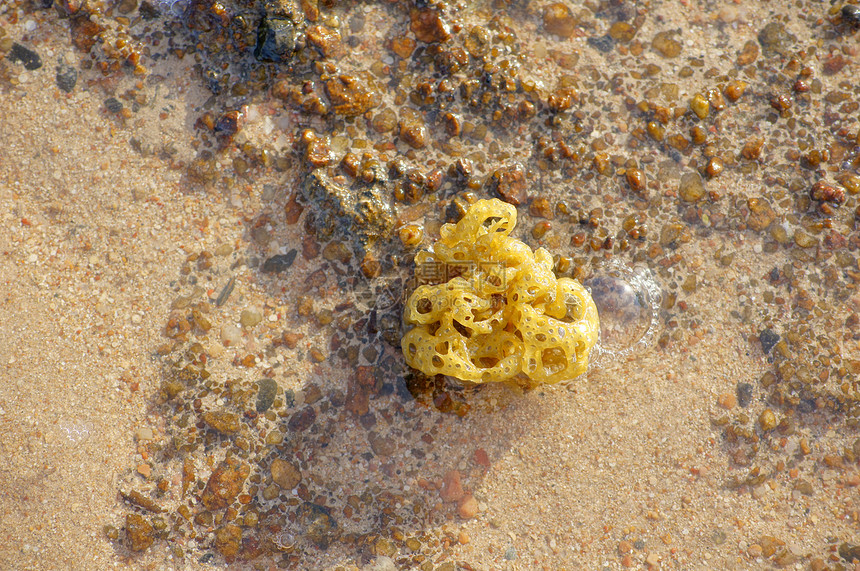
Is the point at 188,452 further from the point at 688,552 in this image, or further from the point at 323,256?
the point at 688,552

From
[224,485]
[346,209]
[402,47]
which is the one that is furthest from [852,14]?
[224,485]

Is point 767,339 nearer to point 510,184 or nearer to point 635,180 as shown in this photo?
point 635,180

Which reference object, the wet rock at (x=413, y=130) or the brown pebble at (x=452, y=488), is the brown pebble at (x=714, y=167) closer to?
the wet rock at (x=413, y=130)

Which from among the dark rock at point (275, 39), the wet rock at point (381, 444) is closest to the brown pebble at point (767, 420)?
the wet rock at point (381, 444)

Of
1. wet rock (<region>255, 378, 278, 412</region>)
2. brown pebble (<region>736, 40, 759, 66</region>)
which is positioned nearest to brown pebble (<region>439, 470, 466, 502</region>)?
wet rock (<region>255, 378, 278, 412</region>)

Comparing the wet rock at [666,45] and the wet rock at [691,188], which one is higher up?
the wet rock at [666,45]

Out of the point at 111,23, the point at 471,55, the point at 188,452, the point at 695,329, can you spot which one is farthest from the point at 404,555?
the point at 111,23
